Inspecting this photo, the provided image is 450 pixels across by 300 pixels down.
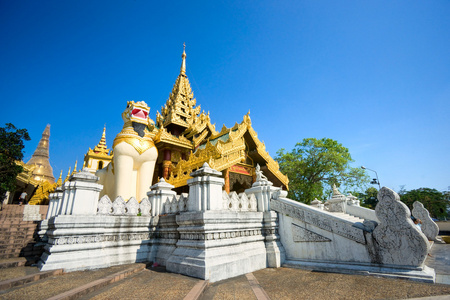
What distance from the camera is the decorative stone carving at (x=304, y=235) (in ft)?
19.3

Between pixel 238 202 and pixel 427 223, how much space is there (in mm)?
9316

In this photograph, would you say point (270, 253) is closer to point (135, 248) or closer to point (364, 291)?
point (364, 291)

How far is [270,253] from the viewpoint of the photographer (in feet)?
20.9

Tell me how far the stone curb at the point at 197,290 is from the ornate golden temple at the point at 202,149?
7.54 m

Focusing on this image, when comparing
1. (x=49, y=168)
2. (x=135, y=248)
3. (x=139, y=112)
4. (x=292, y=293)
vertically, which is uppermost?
(x=49, y=168)

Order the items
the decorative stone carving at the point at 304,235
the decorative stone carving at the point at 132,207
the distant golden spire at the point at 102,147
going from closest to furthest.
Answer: the decorative stone carving at the point at 304,235
the decorative stone carving at the point at 132,207
the distant golden spire at the point at 102,147

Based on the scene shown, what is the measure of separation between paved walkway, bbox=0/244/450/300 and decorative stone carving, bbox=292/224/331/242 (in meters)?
0.84

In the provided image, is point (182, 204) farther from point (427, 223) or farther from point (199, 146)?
point (427, 223)

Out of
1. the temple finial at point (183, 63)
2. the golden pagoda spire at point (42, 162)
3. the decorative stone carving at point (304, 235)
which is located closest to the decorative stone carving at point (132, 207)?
the decorative stone carving at point (304, 235)

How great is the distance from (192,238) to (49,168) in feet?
176

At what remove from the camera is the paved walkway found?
362cm

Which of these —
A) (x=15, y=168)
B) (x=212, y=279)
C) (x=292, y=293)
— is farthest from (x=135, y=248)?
(x=15, y=168)

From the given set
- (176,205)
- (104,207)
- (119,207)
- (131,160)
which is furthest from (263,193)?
(131,160)

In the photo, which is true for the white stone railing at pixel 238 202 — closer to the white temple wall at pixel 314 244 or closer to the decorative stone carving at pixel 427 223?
the white temple wall at pixel 314 244
